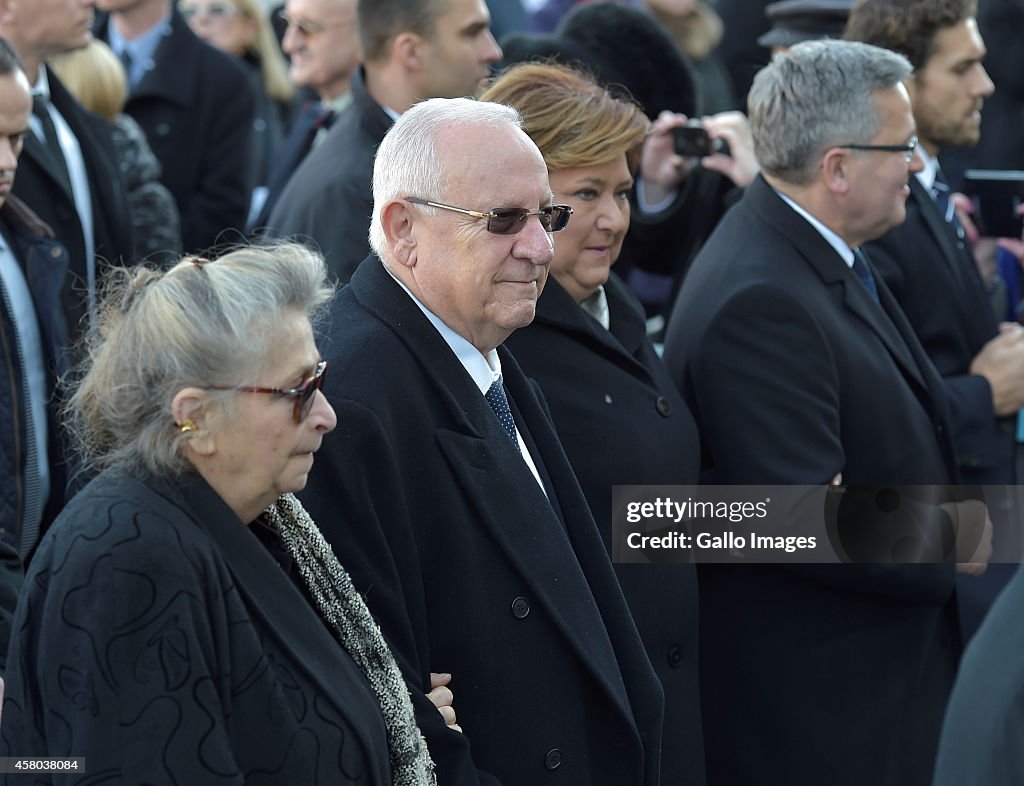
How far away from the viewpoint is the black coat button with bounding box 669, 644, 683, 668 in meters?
3.26

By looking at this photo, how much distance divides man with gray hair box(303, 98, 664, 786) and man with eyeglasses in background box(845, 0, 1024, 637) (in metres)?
1.71

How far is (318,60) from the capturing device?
5.70 meters

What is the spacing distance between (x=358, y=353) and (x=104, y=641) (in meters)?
0.76

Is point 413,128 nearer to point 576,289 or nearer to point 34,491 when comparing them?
point 576,289

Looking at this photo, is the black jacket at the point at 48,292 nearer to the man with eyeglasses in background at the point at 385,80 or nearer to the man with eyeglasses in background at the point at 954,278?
the man with eyeglasses in background at the point at 385,80

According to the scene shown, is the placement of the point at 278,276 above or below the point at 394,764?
above

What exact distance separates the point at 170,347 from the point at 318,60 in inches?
146

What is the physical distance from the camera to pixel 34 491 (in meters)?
3.72

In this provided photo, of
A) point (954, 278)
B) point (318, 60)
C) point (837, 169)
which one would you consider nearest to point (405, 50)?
point (318, 60)

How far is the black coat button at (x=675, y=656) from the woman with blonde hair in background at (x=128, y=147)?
2797mm

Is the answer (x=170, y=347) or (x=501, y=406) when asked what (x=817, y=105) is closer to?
(x=501, y=406)

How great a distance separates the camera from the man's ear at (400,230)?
8.68 ft

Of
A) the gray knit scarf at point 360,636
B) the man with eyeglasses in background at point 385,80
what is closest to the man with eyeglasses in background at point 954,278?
the man with eyeglasses in background at point 385,80

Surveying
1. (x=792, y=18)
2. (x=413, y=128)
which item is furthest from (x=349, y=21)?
(x=413, y=128)
